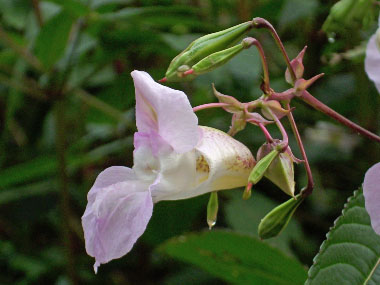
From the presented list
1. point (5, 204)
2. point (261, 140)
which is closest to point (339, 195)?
point (261, 140)

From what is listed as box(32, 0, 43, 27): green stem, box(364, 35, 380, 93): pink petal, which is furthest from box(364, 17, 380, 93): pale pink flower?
box(32, 0, 43, 27): green stem

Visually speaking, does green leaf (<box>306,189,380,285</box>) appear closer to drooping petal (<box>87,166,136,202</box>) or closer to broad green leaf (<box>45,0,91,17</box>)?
drooping petal (<box>87,166,136,202</box>)

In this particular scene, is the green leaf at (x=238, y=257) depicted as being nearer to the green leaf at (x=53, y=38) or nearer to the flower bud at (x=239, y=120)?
the flower bud at (x=239, y=120)

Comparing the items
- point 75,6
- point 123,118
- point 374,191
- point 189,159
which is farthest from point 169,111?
point 123,118

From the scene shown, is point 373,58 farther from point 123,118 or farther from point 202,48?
point 123,118

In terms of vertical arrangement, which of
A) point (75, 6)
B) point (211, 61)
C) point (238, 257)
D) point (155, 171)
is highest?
point (211, 61)

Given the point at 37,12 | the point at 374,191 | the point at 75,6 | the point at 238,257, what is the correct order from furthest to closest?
the point at 37,12, the point at 75,6, the point at 238,257, the point at 374,191
